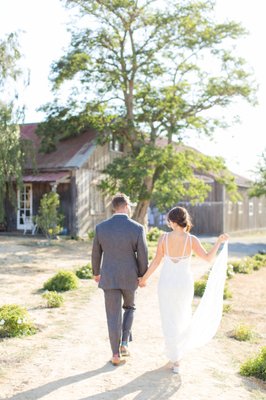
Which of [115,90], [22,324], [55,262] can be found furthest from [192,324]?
[115,90]

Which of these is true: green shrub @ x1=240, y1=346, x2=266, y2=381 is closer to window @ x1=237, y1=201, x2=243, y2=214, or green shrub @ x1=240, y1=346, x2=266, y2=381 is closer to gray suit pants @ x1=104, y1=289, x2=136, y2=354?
gray suit pants @ x1=104, y1=289, x2=136, y2=354

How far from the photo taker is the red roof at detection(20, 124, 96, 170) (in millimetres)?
24553

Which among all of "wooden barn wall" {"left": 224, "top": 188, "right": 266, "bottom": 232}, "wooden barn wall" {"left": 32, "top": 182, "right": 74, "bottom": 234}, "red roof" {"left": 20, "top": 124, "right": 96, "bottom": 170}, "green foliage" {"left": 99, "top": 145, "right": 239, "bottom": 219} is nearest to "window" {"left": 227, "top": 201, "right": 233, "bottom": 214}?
"wooden barn wall" {"left": 224, "top": 188, "right": 266, "bottom": 232}

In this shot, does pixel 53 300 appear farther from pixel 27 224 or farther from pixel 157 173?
pixel 27 224

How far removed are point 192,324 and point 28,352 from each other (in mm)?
2072

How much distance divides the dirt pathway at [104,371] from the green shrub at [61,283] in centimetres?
298

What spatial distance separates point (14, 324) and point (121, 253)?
2.24 metres

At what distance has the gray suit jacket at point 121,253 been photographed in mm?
5977

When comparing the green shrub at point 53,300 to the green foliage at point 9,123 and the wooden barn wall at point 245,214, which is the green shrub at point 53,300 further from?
the wooden barn wall at point 245,214

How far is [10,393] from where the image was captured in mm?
5055

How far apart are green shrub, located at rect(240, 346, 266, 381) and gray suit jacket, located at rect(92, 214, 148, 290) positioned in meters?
1.54

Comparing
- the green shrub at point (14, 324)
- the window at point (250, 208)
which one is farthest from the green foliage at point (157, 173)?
the green shrub at point (14, 324)

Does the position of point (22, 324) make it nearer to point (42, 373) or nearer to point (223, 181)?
point (42, 373)

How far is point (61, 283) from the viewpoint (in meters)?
11.3
